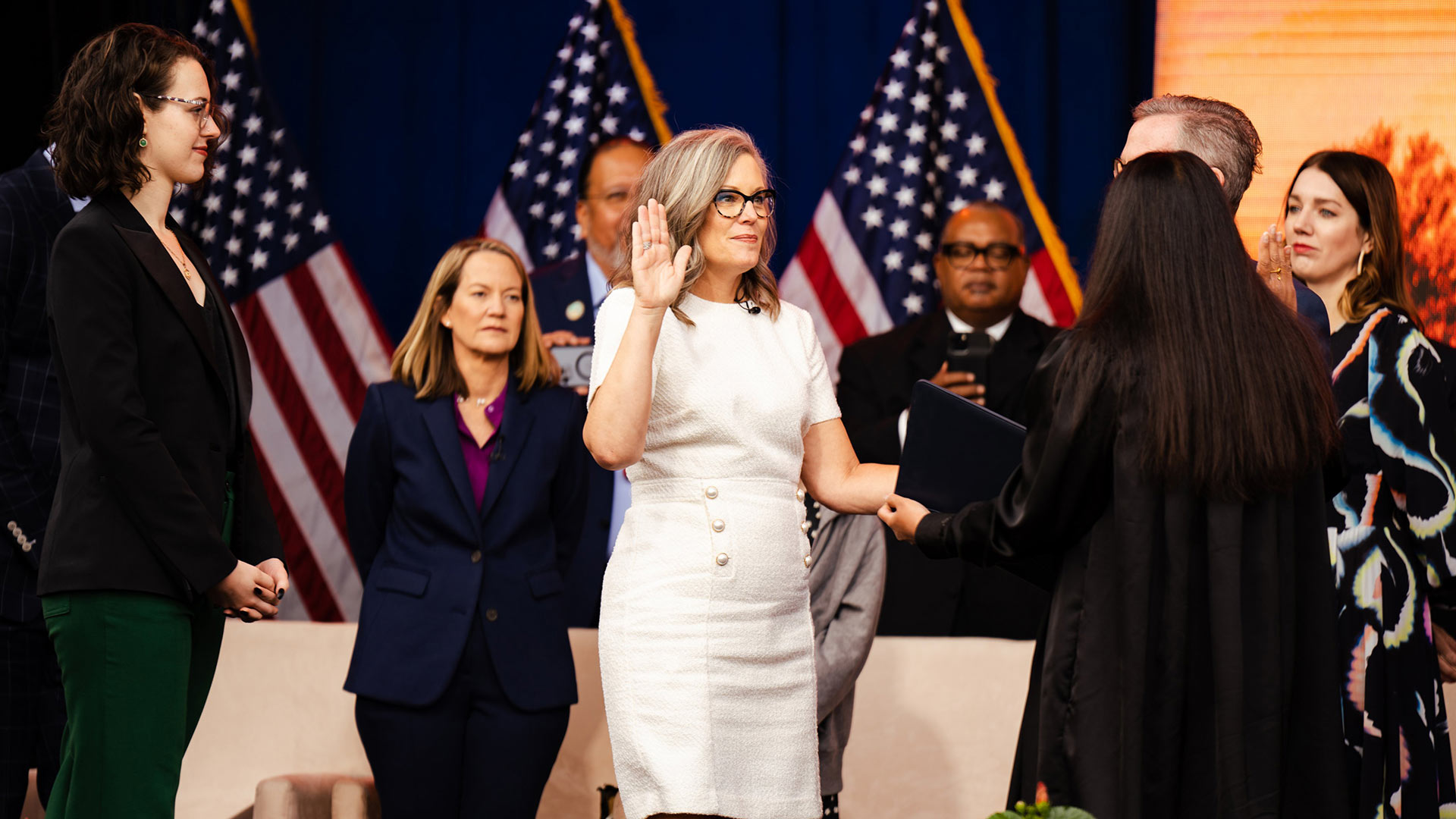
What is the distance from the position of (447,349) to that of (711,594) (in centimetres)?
153

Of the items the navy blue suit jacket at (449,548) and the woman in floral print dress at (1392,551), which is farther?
the navy blue suit jacket at (449,548)

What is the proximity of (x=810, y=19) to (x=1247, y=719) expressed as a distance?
4.01 meters

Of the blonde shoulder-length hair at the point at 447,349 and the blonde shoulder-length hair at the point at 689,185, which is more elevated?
the blonde shoulder-length hair at the point at 689,185

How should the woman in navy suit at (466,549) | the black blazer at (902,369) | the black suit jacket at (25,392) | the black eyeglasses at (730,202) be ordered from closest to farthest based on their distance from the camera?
the black eyeglasses at (730,202), the black suit jacket at (25,392), the woman in navy suit at (466,549), the black blazer at (902,369)

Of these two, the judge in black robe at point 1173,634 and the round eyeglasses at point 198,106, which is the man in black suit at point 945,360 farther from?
the round eyeglasses at point 198,106

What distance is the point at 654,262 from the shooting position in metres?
2.20

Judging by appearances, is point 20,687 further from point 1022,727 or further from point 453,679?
point 1022,727

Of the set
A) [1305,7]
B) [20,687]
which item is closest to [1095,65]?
[1305,7]

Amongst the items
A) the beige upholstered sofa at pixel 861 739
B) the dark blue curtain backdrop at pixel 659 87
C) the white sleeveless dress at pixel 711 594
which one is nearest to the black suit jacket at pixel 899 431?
the beige upholstered sofa at pixel 861 739

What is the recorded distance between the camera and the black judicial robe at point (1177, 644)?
1.92m

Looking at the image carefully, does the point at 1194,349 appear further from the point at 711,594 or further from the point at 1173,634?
the point at 711,594

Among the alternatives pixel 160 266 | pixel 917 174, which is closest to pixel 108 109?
pixel 160 266

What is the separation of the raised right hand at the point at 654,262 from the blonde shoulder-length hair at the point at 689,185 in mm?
62

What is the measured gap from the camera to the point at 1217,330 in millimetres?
1931
